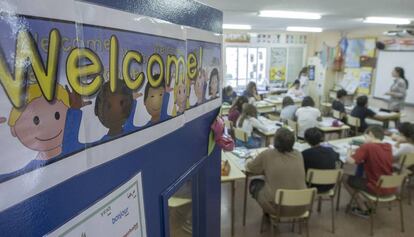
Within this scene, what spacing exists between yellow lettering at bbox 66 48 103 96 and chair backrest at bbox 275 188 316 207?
7.36ft

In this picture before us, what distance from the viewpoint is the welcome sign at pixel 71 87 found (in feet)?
1.72

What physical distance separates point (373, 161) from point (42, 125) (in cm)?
340

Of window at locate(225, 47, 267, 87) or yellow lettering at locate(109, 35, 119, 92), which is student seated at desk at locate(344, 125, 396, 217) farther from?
window at locate(225, 47, 267, 87)

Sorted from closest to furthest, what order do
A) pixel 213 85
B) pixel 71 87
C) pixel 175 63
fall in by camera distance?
pixel 71 87 → pixel 175 63 → pixel 213 85

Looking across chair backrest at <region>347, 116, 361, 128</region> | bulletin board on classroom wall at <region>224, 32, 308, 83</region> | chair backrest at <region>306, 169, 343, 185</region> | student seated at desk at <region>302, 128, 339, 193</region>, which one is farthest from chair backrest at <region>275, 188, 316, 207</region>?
bulletin board on classroom wall at <region>224, 32, 308, 83</region>

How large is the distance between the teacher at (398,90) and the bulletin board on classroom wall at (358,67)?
1.30m

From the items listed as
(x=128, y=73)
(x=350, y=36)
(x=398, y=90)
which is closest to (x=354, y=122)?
(x=398, y=90)

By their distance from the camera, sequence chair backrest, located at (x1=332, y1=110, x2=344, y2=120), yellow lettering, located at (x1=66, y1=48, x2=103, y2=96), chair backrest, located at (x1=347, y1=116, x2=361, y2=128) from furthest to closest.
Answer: chair backrest, located at (x1=332, y1=110, x2=344, y2=120) → chair backrest, located at (x1=347, y1=116, x2=361, y2=128) → yellow lettering, located at (x1=66, y1=48, x2=103, y2=96)

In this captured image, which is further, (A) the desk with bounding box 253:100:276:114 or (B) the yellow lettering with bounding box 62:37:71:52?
(A) the desk with bounding box 253:100:276:114

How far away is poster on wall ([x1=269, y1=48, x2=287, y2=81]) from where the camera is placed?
30.8 ft

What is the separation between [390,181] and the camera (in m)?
2.96

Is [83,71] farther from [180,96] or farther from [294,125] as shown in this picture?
[294,125]

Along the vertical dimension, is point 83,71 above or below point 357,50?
below

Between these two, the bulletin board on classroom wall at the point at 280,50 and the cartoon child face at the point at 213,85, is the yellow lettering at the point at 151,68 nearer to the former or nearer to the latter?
the cartoon child face at the point at 213,85
